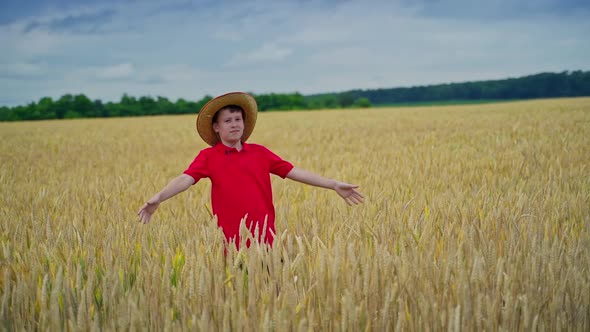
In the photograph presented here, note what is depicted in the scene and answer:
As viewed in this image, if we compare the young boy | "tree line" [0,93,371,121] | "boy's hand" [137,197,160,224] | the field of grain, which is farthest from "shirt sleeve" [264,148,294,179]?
"tree line" [0,93,371,121]

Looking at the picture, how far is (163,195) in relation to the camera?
2.39 metres

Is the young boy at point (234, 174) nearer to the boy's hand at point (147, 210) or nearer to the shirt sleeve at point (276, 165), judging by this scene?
the shirt sleeve at point (276, 165)

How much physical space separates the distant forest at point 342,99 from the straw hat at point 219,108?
49.1 meters

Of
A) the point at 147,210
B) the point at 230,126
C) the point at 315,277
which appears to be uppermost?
the point at 230,126

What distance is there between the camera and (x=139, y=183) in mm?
4867

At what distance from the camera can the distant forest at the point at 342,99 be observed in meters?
51.3

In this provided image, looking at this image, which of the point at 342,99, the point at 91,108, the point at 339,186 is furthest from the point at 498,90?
the point at 339,186

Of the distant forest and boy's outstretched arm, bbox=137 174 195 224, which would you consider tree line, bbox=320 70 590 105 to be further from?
boy's outstretched arm, bbox=137 174 195 224

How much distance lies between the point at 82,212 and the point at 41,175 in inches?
124

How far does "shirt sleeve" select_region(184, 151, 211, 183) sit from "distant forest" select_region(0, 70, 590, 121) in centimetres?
4927

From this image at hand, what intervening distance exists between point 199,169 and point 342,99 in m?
69.1

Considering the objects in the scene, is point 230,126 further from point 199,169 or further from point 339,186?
point 339,186

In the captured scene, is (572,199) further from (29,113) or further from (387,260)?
(29,113)

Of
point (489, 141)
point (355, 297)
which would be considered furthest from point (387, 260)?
point (489, 141)
